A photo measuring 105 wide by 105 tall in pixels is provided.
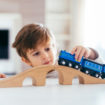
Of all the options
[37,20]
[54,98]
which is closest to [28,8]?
[37,20]

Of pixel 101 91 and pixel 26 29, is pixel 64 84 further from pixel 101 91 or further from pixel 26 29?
pixel 26 29

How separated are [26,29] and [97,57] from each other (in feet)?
1.39

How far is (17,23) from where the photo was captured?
3.90 m

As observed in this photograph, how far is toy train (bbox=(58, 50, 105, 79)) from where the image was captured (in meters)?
0.79

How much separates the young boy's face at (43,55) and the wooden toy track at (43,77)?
54 cm

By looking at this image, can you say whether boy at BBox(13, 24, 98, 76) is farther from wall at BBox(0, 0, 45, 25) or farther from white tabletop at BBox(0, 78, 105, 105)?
wall at BBox(0, 0, 45, 25)

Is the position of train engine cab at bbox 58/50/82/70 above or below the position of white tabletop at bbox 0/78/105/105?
above

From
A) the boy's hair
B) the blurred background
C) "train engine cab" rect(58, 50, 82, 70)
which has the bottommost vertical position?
the blurred background

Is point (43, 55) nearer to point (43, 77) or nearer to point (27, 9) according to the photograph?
point (43, 77)

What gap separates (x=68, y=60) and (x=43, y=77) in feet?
0.31

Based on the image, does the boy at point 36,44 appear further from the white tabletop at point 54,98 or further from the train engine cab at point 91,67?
the white tabletop at point 54,98

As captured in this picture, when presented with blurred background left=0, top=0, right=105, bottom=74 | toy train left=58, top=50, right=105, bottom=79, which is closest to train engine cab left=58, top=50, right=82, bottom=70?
toy train left=58, top=50, right=105, bottom=79

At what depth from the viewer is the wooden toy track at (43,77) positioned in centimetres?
75

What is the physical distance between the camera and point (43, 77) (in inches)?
30.1
